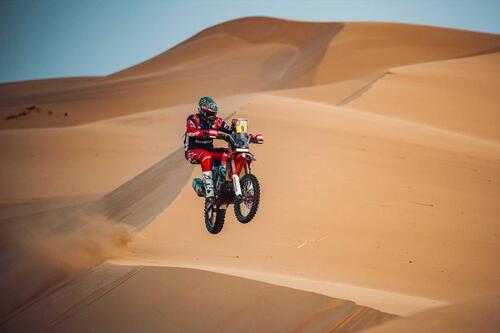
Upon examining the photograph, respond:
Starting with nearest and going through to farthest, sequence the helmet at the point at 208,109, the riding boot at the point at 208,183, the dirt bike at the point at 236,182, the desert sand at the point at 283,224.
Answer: the desert sand at the point at 283,224
the dirt bike at the point at 236,182
the helmet at the point at 208,109
the riding boot at the point at 208,183

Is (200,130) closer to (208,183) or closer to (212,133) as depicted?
(212,133)

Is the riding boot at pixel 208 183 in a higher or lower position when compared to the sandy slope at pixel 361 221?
higher

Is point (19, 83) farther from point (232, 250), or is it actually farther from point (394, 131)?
point (232, 250)

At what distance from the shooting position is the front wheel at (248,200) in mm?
7172

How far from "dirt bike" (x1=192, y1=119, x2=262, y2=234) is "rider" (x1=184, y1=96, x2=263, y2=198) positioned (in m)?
0.13

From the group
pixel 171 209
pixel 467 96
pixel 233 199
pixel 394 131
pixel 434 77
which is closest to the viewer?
pixel 233 199

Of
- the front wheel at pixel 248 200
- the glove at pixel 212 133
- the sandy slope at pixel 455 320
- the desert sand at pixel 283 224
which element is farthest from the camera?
the glove at pixel 212 133

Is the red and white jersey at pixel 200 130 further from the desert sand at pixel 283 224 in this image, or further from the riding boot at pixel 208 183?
the desert sand at pixel 283 224

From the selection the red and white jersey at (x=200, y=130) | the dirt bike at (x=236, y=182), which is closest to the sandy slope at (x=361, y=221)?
the dirt bike at (x=236, y=182)

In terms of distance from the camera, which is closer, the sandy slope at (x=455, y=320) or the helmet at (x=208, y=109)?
the sandy slope at (x=455, y=320)

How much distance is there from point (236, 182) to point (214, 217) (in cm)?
105

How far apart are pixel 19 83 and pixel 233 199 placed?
63.0m

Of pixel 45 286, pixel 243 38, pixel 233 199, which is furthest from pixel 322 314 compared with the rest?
pixel 243 38

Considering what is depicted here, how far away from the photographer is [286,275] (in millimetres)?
6922
